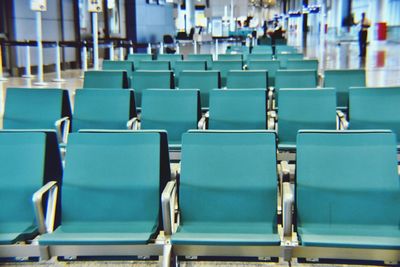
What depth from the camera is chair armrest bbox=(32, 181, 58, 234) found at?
8.07 ft

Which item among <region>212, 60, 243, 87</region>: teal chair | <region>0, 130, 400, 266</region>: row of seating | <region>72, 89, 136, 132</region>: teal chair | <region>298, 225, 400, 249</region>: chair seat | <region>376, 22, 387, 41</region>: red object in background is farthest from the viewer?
<region>376, 22, 387, 41</region>: red object in background

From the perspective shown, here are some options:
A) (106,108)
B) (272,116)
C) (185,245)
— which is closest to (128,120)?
(106,108)

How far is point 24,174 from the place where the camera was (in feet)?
8.95

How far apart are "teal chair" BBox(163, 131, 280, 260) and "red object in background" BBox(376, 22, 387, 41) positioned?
111 feet

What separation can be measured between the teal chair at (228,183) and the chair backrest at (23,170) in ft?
2.50

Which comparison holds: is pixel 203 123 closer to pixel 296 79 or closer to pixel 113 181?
pixel 113 181

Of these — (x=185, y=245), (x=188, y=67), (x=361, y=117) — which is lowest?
(x=185, y=245)

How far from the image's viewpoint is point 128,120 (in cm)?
441

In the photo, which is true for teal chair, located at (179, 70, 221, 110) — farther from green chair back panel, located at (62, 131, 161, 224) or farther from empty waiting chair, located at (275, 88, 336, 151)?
green chair back panel, located at (62, 131, 161, 224)

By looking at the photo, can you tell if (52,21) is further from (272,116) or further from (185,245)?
(185,245)

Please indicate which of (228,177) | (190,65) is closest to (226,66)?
(190,65)

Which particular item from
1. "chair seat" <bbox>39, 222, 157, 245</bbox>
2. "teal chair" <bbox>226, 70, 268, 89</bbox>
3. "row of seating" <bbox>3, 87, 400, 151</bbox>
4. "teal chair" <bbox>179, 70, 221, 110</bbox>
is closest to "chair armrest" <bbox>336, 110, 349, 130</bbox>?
"row of seating" <bbox>3, 87, 400, 151</bbox>

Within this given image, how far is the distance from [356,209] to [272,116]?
2076mm

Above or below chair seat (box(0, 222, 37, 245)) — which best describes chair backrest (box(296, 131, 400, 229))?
above
